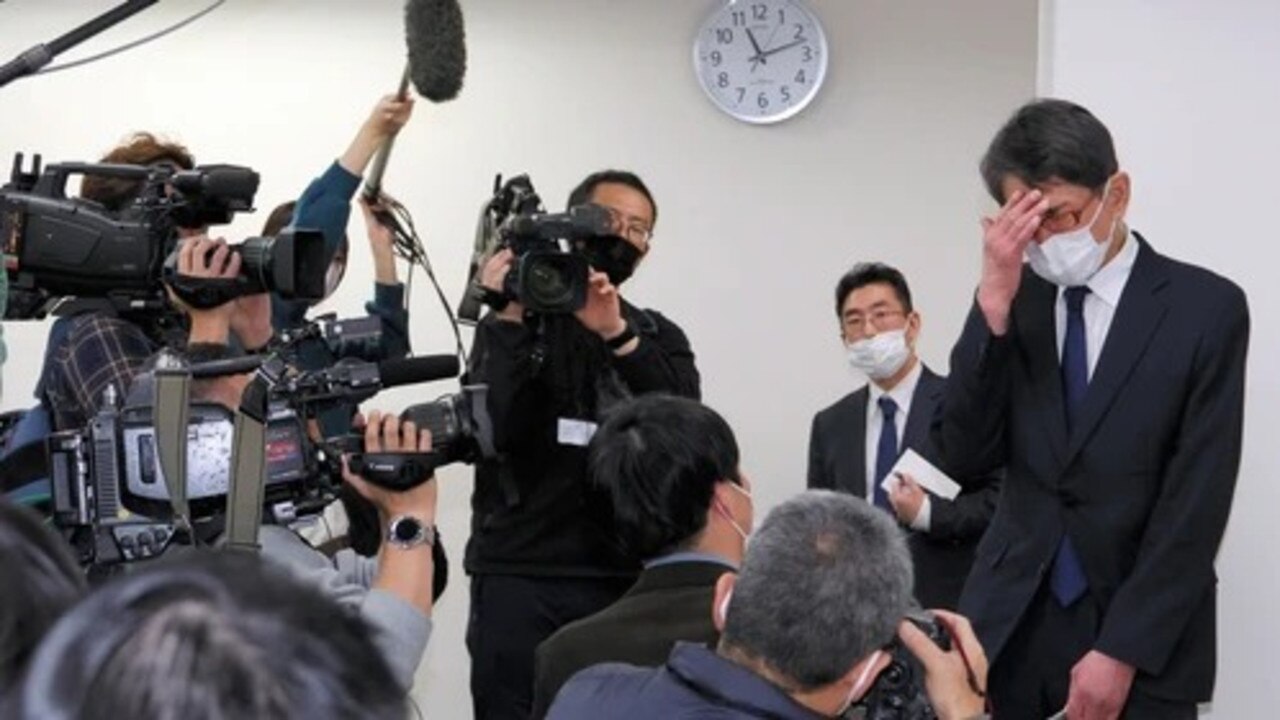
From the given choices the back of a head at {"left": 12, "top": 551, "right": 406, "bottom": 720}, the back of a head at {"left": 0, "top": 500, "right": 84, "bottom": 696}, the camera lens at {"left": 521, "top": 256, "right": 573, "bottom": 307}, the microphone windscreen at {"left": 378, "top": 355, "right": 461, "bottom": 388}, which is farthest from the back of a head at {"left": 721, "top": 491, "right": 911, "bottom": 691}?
the camera lens at {"left": 521, "top": 256, "right": 573, "bottom": 307}

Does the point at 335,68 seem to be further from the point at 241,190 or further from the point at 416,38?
the point at 241,190

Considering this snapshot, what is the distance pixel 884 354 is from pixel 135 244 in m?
2.06

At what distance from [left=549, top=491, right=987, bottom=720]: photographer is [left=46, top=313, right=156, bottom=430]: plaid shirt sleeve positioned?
3.84 feet

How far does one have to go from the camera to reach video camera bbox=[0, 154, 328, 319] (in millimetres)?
2805

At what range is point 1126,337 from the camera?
9.91ft

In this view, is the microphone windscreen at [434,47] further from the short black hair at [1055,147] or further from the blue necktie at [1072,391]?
the blue necktie at [1072,391]

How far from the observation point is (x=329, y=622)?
0.89 meters

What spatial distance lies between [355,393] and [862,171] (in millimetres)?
3428

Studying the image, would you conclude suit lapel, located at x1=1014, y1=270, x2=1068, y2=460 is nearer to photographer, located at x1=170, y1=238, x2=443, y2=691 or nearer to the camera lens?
the camera lens

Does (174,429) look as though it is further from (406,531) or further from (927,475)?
(927,475)

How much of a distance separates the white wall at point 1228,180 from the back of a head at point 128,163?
5.37ft

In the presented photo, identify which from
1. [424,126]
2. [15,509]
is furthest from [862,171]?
[15,509]

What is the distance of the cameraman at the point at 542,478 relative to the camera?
3.71 metres

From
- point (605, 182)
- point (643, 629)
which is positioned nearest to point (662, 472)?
point (643, 629)
